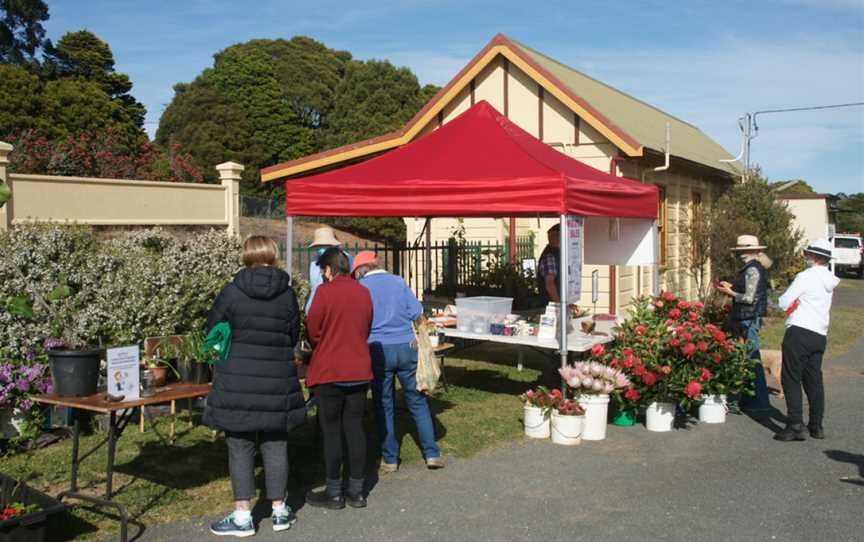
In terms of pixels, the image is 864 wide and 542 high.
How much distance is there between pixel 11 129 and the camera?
28.8 meters

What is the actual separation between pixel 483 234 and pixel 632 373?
7854 millimetres

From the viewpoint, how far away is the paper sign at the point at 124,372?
488 cm

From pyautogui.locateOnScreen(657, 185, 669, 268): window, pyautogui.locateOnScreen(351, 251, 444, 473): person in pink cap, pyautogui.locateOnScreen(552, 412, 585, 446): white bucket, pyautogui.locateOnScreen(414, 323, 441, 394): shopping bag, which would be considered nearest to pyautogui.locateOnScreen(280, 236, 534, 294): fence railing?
pyautogui.locateOnScreen(657, 185, 669, 268): window

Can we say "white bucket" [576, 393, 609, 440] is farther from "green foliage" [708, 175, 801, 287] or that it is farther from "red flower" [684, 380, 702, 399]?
"green foliage" [708, 175, 801, 287]

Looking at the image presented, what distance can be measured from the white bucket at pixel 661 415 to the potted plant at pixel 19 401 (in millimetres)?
5088

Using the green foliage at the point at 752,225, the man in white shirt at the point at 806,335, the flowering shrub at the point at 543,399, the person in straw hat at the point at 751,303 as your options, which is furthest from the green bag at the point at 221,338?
the green foliage at the point at 752,225

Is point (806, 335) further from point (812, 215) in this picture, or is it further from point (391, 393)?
point (812, 215)

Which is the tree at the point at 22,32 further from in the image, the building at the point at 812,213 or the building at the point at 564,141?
the building at the point at 812,213

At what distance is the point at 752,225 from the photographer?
52.5 ft

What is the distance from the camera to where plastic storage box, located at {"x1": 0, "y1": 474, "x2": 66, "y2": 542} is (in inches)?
168

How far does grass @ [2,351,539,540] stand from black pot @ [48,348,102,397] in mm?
809

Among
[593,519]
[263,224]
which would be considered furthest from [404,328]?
[263,224]

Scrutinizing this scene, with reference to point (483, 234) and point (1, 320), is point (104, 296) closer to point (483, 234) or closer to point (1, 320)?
point (1, 320)

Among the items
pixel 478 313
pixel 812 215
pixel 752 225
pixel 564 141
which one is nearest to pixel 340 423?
pixel 478 313
